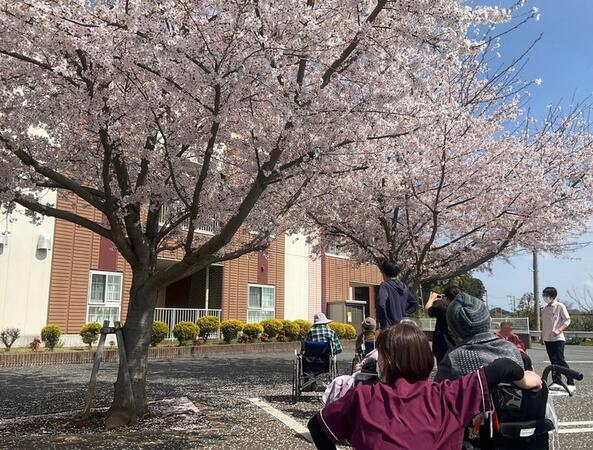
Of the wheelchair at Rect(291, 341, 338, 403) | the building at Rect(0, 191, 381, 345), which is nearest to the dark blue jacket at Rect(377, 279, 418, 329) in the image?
the wheelchair at Rect(291, 341, 338, 403)

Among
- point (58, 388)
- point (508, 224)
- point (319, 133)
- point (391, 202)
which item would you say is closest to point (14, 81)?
point (319, 133)

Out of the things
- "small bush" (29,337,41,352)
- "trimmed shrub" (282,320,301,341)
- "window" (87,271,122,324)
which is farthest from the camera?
"trimmed shrub" (282,320,301,341)

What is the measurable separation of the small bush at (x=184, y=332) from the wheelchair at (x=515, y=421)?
48.0 feet

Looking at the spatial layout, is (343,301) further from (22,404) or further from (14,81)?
(14,81)

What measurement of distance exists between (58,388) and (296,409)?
467 cm

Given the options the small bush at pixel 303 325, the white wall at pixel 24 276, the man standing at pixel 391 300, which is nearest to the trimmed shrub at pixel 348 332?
the small bush at pixel 303 325

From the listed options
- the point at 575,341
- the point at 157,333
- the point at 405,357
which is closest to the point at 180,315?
the point at 157,333

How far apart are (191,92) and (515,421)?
4.42 m

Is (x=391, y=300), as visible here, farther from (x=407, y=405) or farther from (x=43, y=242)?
(x=43, y=242)

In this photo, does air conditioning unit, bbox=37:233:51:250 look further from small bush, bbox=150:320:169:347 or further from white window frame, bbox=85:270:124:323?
small bush, bbox=150:320:169:347

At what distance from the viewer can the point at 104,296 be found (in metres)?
16.3

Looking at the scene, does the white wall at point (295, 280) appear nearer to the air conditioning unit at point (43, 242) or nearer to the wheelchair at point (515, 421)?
the air conditioning unit at point (43, 242)

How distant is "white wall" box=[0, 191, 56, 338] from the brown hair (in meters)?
14.0

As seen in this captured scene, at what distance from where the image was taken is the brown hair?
192 centimetres
